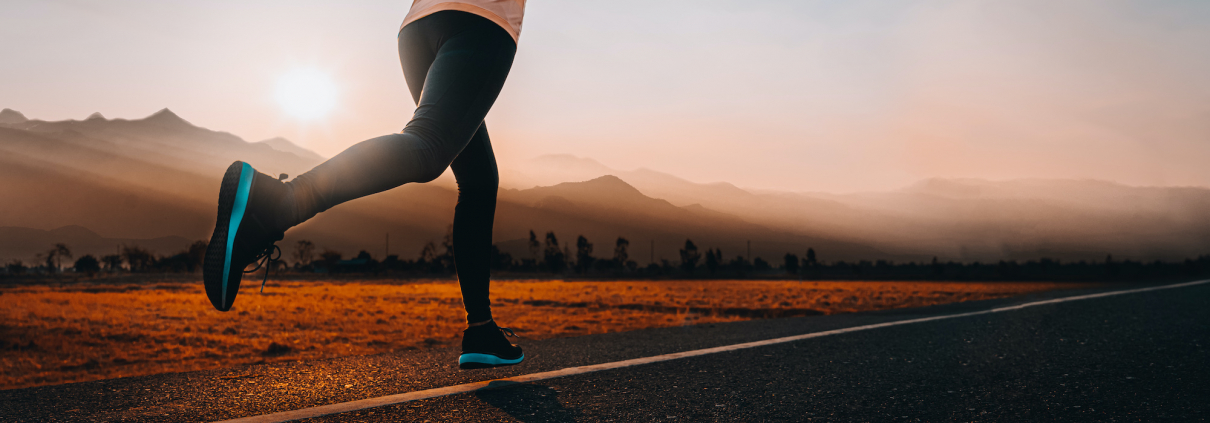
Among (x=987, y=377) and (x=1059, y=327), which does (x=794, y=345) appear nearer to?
(x=987, y=377)

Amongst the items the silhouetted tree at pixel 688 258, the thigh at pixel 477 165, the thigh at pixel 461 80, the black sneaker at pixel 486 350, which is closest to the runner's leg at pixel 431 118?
the thigh at pixel 461 80

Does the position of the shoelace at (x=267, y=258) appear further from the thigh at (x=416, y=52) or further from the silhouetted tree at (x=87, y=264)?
the silhouetted tree at (x=87, y=264)

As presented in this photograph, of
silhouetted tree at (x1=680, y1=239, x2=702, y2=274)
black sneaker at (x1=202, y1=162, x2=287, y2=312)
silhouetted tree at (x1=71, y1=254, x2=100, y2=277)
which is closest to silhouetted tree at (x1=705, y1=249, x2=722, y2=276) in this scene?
silhouetted tree at (x1=680, y1=239, x2=702, y2=274)

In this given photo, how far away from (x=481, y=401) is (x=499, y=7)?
1230 millimetres

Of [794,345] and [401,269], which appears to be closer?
[794,345]

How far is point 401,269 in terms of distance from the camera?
136 metres

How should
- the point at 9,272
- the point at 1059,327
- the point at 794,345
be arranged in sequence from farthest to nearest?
1. the point at 9,272
2. the point at 1059,327
3. the point at 794,345

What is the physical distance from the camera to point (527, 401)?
74.7 inches

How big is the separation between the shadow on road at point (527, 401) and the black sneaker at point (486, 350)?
0.14 m

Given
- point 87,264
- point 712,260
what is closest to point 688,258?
point 712,260

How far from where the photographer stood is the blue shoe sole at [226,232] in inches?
57.4

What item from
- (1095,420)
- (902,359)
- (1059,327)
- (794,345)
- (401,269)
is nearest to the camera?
(1095,420)

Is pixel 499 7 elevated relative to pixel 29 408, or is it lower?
elevated

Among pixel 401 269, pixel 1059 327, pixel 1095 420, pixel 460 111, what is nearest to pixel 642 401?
pixel 460 111
